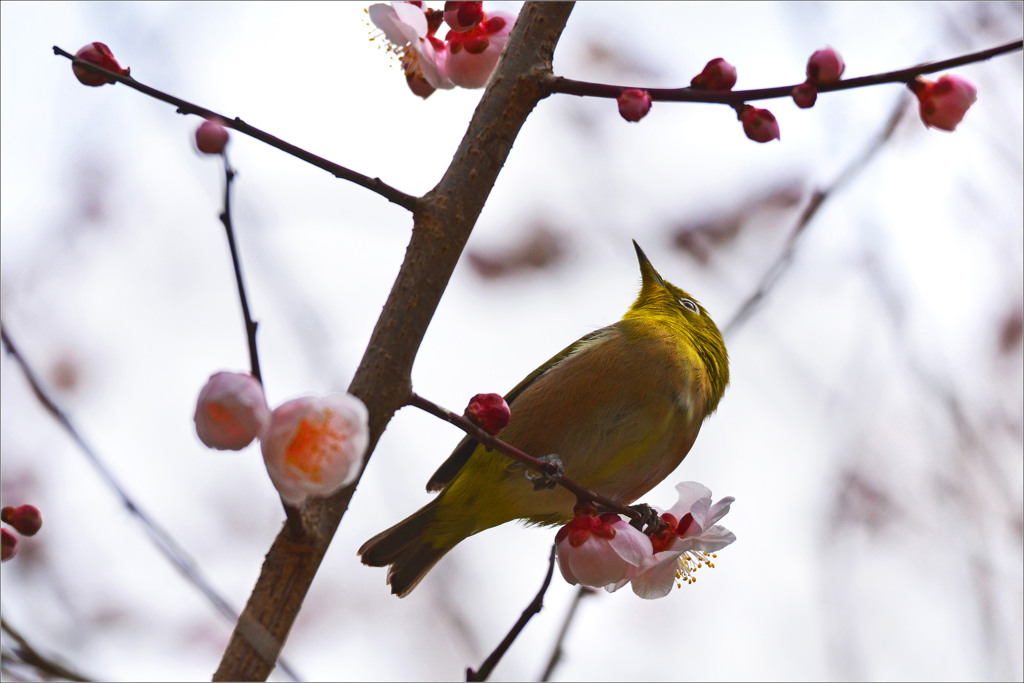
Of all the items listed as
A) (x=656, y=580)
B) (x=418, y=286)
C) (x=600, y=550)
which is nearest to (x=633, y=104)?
(x=418, y=286)

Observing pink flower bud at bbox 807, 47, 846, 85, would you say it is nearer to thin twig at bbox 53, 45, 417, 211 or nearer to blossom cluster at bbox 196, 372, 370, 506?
thin twig at bbox 53, 45, 417, 211

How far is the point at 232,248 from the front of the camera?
1285 mm

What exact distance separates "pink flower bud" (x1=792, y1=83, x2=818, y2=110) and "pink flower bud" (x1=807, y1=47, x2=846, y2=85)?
1 centimetres

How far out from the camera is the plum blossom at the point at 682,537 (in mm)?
2072

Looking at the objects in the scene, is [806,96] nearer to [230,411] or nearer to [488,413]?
[488,413]

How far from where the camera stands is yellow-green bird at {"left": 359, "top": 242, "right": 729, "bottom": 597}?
314cm

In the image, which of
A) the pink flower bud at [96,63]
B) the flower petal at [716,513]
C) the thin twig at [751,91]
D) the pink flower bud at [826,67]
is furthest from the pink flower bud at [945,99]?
the pink flower bud at [96,63]

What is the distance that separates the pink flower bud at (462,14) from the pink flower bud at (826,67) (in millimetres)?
937

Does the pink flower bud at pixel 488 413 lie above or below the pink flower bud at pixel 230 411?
above

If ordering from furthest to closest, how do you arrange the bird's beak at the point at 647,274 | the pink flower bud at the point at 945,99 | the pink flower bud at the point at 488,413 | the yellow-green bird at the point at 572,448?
the bird's beak at the point at 647,274
the yellow-green bird at the point at 572,448
the pink flower bud at the point at 488,413
the pink flower bud at the point at 945,99

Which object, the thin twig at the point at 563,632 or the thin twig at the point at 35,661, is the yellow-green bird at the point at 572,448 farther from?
the thin twig at the point at 35,661

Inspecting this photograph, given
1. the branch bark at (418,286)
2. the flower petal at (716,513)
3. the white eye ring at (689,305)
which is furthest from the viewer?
the white eye ring at (689,305)

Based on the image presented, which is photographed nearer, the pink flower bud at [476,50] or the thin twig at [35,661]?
the thin twig at [35,661]

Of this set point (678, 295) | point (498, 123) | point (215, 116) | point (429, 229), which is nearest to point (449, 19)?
point (498, 123)
